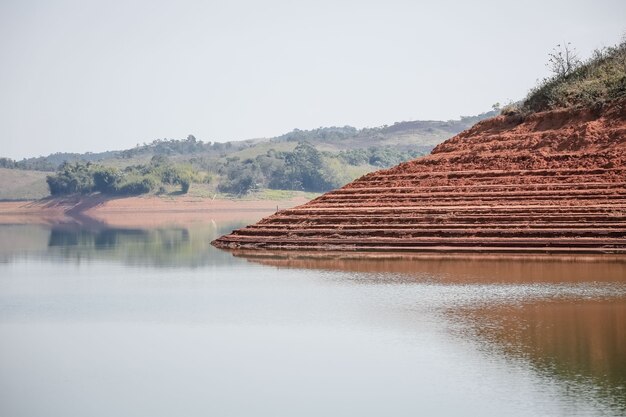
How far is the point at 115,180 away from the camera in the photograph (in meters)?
144

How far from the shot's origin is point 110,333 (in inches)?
976

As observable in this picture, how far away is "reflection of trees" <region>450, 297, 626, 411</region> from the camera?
18.8m

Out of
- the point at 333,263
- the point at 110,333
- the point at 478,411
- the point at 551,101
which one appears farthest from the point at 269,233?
the point at 478,411

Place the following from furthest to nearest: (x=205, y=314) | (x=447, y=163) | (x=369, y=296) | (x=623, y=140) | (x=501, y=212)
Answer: (x=447, y=163) → (x=623, y=140) → (x=501, y=212) → (x=369, y=296) → (x=205, y=314)

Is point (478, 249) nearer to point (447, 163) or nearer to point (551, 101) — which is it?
point (447, 163)

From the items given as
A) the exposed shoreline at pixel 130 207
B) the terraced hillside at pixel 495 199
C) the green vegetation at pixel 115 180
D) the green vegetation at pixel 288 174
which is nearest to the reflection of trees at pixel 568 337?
the terraced hillside at pixel 495 199

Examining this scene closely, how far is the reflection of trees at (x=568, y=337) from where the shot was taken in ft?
61.6

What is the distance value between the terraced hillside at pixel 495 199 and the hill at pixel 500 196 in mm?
49

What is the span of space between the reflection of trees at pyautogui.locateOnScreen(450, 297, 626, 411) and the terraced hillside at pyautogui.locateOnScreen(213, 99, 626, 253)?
45.2ft

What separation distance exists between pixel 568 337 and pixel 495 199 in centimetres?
2237

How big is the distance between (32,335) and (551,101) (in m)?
33.3

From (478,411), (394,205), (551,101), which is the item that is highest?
(551,101)

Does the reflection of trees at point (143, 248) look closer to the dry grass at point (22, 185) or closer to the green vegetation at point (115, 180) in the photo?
the green vegetation at point (115, 180)

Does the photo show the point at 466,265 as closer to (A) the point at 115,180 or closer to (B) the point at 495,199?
(B) the point at 495,199
